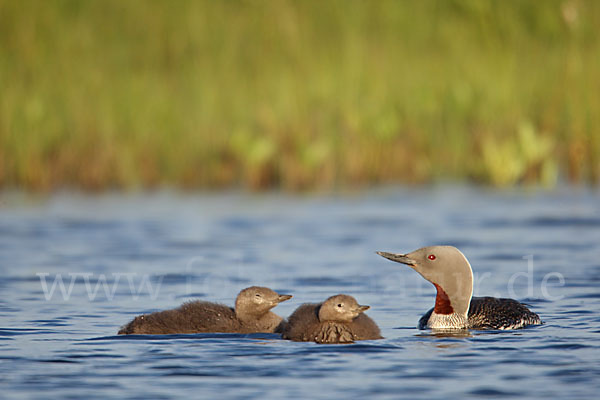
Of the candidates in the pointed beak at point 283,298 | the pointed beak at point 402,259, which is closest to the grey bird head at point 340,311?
the pointed beak at point 283,298

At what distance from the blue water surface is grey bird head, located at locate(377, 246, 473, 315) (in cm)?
31

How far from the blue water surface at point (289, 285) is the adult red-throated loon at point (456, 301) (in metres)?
0.16

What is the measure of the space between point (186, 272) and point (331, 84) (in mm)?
4378

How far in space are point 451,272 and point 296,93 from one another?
608 centimetres

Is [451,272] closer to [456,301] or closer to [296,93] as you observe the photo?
[456,301]

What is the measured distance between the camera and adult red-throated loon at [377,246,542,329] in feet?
20.9

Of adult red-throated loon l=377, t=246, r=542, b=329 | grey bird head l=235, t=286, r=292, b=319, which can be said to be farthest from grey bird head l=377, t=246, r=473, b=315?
grey bird head l=235, t=286, r=292, b=319

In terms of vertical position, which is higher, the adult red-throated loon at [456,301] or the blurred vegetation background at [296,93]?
the blurred vegetation background at [296,93]

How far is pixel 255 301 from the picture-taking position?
6445mm

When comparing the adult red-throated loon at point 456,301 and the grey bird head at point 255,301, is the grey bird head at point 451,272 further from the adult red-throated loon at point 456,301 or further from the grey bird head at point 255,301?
the grey bird head at point 255,301

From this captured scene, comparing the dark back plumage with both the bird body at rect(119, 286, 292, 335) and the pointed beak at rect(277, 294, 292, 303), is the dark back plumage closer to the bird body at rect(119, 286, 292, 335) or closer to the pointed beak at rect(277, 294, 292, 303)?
the pointed beak at rect(277, 294, 292, 303)

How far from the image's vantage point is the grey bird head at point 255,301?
644 centimetres

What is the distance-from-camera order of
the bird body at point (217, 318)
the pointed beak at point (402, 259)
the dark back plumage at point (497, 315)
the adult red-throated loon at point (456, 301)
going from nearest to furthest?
1. the bird body at point (217, 318)
2. the dark back plumage at point (497, 315)
3. the adult red-throated loon at point (456, 301)
4. the pointed beak at point (402, 259)

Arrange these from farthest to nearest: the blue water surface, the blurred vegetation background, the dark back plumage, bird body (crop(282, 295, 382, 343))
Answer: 1. the blurred vegetation background
2. the dark back plumage
3. bird body (crop(282, 295, 382, 343))
4. the blue water surface
